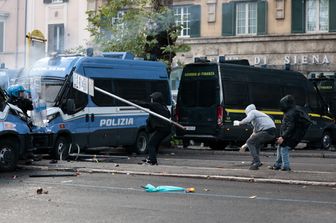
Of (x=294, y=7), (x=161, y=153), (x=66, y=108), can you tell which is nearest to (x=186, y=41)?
(x=294, y=7)

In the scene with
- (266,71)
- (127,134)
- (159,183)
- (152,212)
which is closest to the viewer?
(152,212)

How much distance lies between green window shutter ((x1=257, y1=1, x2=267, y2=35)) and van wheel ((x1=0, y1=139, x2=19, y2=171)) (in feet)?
64.4

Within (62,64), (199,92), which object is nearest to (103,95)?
(62,64)

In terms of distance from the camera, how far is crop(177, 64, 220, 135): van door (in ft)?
64.5

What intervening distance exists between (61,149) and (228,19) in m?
17.8

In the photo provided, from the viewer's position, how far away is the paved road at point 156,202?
814cm

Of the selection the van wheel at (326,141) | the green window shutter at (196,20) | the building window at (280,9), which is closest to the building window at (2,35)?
the green window shutter at (196,20)

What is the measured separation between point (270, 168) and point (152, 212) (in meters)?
5.72

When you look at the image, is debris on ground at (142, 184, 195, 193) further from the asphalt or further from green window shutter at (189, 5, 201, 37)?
green window shutter at (189, 5, 201, 37)

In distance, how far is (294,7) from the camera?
30281 mm

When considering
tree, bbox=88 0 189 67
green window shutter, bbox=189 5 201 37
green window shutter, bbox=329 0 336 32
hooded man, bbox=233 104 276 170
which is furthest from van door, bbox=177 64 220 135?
green window shutter, bbox=189 5 201 37

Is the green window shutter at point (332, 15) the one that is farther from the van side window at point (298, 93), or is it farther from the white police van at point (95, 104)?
the white police van at point (95, 104)

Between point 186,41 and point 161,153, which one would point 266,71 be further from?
point 186,41

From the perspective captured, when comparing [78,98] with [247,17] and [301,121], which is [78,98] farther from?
[247,17]
